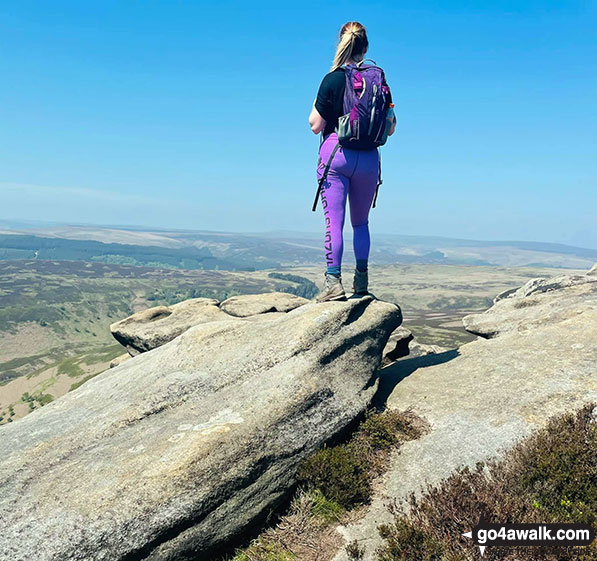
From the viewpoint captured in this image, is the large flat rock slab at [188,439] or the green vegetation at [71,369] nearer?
the large flat rock slab at [188,439]

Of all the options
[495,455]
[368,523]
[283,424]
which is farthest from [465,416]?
[283,424]

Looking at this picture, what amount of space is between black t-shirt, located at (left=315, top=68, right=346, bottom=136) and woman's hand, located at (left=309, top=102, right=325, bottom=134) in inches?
4.7

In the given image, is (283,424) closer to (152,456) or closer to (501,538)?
(152,456)

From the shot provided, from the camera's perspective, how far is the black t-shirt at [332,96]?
36.0 ft

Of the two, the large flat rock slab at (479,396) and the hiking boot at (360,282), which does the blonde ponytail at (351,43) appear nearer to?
the hiking boot at (360,282)


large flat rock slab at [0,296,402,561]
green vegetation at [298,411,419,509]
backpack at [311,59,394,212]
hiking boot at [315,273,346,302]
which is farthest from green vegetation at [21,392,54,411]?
backpack at [311,59,394,212]

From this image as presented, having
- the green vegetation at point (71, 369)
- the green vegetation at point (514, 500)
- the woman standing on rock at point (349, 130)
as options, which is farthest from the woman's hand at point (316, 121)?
the green vegetation at point (71, 369)

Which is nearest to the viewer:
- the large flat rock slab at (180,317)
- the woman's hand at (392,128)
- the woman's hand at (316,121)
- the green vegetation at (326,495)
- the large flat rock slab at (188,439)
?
the large flat rock slab at (188,439)

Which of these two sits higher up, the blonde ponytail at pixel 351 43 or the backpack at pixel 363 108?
the blonde ponytail at pixel 351 43

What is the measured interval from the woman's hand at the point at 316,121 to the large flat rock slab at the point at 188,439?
4.97m

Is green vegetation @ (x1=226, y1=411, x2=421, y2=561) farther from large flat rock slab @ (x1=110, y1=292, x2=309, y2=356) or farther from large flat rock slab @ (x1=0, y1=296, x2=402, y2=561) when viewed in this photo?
large flat rock slab @ (x1=110, y1=292, x2=309, y2=356)

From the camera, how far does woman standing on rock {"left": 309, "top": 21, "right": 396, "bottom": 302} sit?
10.9 meters

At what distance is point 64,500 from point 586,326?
14793mm

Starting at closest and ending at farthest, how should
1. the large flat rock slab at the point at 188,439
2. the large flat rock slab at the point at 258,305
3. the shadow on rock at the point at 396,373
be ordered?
the large flat rock slab at the point at 188,439, the shadow on rock at the point at 396,373, the large flat rock slab at the point at 258,305
